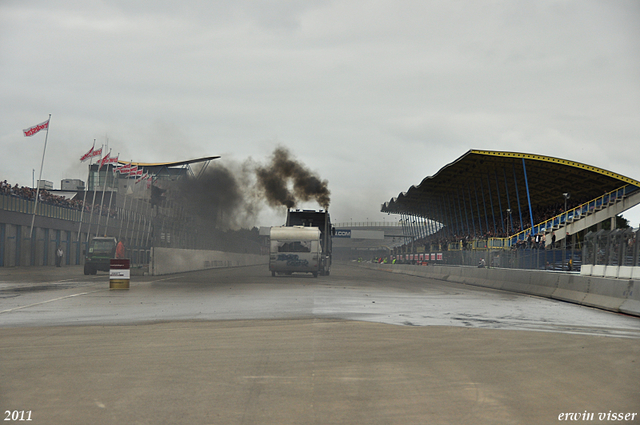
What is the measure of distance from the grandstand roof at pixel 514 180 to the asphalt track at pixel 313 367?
42.1 metres

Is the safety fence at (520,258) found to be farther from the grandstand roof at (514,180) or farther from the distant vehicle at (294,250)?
the grandstand roof at (514,180)

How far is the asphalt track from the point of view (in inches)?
231

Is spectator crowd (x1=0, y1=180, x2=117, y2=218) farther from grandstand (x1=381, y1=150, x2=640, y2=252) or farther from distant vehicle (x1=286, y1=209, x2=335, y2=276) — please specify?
grandstand (x1=381, y1=150, x2=640, y2=252)

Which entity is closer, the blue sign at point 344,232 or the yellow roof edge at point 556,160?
the yellow roof edge at point 556,160

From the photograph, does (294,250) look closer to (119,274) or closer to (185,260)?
(185,260)

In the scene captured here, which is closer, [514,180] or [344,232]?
[514,180]

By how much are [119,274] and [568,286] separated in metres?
14.3

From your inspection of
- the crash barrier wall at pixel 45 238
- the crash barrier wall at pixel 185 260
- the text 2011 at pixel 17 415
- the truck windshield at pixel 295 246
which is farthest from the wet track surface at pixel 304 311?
the crash barrier wall at pixel 45 238

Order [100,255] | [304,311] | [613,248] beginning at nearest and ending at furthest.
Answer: [304,311] < [613,248] < [100,255]

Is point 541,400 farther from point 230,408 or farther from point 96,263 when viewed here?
point 96,263

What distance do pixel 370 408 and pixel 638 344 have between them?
19.8 ft

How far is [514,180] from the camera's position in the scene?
218 ft

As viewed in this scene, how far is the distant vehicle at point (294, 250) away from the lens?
37844mm

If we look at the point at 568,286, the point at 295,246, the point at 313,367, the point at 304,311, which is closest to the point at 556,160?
the point at 295,246
